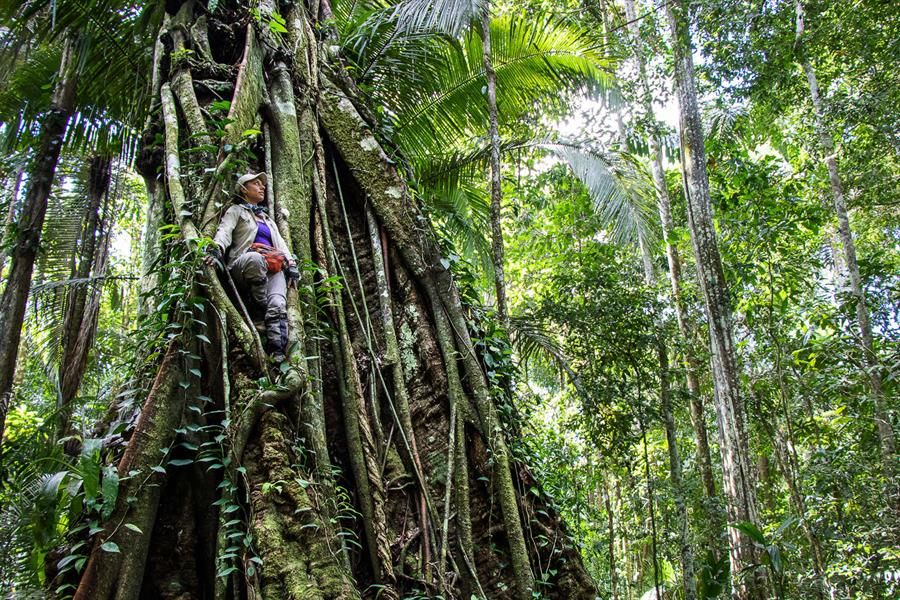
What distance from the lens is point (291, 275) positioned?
339cm

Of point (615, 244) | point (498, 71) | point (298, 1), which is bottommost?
point (615, 244)

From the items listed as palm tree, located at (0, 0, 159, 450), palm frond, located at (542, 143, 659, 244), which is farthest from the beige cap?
palm frond, located at (542, 143, 659, 244)

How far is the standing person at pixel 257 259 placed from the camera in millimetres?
3158

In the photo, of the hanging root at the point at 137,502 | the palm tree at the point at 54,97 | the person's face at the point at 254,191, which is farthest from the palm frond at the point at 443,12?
the hanging root at the point at 137,502

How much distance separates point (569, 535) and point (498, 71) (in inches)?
209

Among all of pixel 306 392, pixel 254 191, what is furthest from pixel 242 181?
pixel 306 392

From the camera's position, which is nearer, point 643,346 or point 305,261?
point 305,261

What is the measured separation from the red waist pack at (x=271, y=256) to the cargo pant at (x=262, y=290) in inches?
1.0

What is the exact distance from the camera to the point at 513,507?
11.0 ft

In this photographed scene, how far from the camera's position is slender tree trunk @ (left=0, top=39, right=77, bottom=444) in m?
4.60

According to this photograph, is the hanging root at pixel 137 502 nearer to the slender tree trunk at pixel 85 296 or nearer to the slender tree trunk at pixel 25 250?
the slender tree trunk at pixel 25 250

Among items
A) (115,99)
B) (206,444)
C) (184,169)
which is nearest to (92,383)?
(115,99)

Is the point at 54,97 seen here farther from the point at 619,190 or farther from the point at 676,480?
the point at 676,480

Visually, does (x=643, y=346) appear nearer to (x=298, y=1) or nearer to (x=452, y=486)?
(x=452, y=486)
